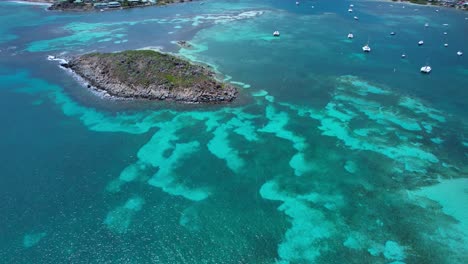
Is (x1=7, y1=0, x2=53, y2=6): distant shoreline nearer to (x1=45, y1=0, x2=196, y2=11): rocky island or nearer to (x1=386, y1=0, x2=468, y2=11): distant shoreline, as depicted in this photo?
(x1=45, y1=0, x2=196, y2=11): rocky island

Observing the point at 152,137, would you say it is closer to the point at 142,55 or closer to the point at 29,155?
the point at 29,155

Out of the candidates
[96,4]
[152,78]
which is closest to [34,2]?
[96,4]

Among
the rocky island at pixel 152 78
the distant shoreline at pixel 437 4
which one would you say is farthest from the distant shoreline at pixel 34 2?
the distant shoreline at pixel 437 4

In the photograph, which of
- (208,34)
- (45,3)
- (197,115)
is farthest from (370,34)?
(45,3)

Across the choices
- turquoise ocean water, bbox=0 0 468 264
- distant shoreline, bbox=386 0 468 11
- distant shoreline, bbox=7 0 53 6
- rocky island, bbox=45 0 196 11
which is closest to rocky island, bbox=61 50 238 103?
turquoise ocean water, bbox=0 0 468 264

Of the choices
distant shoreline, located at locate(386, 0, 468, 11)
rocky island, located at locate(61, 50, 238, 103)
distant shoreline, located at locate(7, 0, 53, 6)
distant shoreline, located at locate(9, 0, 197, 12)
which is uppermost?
distant shoreline, located at locate(7, 0, 53, 6)

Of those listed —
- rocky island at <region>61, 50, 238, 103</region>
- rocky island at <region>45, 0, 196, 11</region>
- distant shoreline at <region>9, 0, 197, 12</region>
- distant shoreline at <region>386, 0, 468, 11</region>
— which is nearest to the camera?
rocky island at <region>61, 50, 238, 103</region>

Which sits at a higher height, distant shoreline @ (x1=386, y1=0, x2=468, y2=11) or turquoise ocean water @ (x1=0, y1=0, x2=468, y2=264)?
distant shoreline @ (x1=386, y1=0, x2=468, y2=11)
